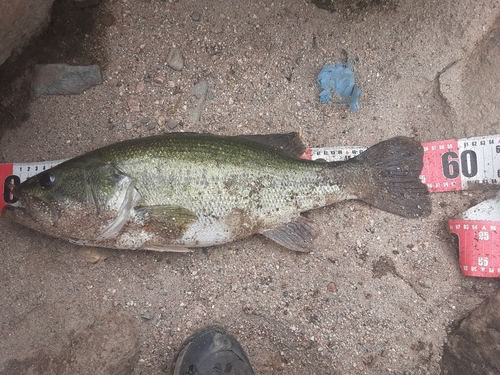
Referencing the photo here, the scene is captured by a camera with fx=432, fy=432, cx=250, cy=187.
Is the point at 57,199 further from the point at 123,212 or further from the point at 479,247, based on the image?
the point at 479,247

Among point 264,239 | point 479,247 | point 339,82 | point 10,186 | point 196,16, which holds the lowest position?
point 479,247

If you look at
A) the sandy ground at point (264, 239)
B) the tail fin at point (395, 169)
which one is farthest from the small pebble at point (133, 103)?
the tail fin at point (395, 169)

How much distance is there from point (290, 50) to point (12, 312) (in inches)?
125

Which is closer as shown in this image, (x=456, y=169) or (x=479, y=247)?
(x=479, y=247)

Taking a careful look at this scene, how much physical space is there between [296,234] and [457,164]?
1.48 meters

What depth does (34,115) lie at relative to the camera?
3740 mm

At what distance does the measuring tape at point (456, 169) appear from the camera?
11.4 feet

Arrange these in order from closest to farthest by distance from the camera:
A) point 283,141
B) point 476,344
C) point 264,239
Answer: point 476,344 < point 283,141 < point 264,239

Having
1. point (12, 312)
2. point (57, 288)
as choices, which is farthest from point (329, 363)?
point (12, 312)

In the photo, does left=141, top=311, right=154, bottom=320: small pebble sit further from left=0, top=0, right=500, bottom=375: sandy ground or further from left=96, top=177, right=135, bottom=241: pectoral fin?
left=96, top=177, right=135, bottom=241: pectoral fin

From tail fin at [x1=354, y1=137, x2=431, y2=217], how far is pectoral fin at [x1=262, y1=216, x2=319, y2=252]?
533 millimetres

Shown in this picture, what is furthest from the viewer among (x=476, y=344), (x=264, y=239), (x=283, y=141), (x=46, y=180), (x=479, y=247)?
(x=264, y=239)

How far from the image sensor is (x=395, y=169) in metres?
3.49

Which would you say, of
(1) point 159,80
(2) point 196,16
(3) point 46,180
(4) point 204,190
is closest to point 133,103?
(1) point 159,80
